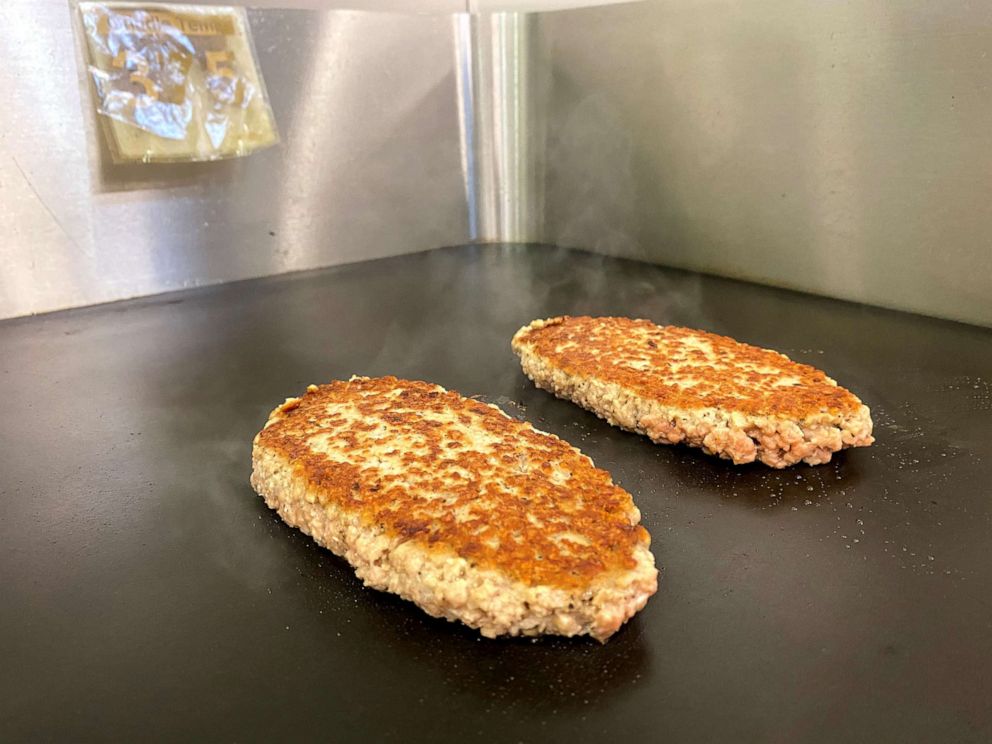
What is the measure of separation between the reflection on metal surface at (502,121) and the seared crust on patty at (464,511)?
1934 millimetres

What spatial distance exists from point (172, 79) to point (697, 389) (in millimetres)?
1895

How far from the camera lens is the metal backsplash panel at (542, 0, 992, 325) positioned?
2137 millimetres

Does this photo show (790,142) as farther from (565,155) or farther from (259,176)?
(259,176)

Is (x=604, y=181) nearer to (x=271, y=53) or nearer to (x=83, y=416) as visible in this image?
(x=271, y=53)

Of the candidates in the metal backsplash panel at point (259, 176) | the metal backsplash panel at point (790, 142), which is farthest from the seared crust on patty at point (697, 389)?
the metal backsplash panel at point (259, 176)

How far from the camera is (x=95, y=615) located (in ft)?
3.64

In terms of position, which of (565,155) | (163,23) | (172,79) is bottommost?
(565,155)

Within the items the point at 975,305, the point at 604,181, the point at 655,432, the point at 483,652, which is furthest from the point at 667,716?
the point at 604,181

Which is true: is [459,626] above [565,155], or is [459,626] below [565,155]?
below

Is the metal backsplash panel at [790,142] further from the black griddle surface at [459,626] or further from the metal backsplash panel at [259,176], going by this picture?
the metal backsplash panel at [259,176]

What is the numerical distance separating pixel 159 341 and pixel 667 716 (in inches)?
69.4

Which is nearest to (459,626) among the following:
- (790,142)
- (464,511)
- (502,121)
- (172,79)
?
(464,511)

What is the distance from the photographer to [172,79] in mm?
2492

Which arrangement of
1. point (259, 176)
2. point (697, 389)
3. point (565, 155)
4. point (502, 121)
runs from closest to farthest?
1. point (697, 389)
2. point (259, 176)
3. point (565, 155)
4. point (502, 121)
